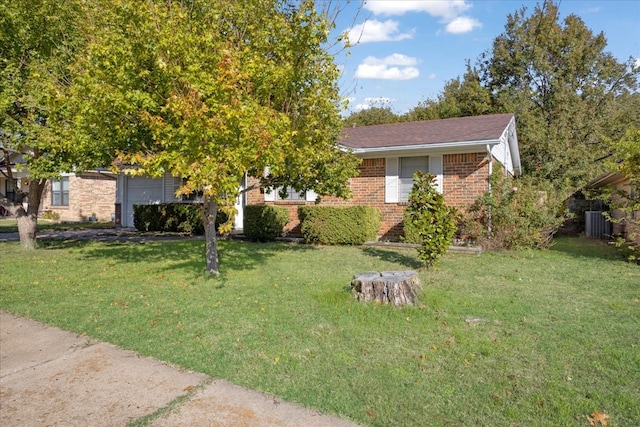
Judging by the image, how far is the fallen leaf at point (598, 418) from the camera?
9.93 ft

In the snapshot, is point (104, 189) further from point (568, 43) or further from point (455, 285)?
point (568, 43)

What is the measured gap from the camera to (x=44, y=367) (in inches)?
162

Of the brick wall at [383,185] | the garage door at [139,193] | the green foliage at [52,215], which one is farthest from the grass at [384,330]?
the green foliage at [52,215]

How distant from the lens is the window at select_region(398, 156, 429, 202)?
1349 centimetres

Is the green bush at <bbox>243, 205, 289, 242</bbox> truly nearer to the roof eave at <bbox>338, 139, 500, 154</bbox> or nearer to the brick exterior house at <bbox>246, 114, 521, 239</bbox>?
the brick exterior house at <bbox>246, 114, 521, 239</bbox>

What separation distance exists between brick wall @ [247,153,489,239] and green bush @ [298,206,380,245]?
74cm

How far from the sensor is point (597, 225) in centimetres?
1669

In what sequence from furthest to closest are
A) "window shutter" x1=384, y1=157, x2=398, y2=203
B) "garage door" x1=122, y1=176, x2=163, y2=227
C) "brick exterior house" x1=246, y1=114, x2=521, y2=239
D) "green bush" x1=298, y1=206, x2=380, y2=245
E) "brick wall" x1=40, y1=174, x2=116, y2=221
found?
1. "brick wall" x1=40, y1=174, x2=116, y2=221
2. "garage door" x1=122, y1=176, x2=163, y2=227
3. "window shutter" x1=384, y1=157, x2=398, y2=203
4. "green bush" x1=298, y1=206, x2=380, y2=245
5. "brick exterior house" x1=246, y1=114, x2=521, y2=239

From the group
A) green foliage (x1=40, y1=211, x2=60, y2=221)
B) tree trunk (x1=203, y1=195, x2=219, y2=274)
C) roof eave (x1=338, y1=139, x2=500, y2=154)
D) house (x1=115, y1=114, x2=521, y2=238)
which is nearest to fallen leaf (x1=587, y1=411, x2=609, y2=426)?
tree trunk (x1=203, y1=195, x2=219, y2=274)

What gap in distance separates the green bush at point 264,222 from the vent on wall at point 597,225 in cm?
1186

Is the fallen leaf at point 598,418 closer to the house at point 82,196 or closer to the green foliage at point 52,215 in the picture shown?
the house at point 82,196

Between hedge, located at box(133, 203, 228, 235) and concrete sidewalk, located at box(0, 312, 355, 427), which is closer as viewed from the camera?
concrete sidewalk, located at box(0, 312, 355, 427)

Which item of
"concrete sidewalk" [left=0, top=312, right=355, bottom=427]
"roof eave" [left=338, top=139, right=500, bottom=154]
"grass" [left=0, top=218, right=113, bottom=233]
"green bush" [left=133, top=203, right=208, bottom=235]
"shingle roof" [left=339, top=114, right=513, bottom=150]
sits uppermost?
"shingle roof" [left=339, top=114, right=513, bottom=150]

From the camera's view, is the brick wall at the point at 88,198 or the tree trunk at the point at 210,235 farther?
the brick wall at the point at 88,198
